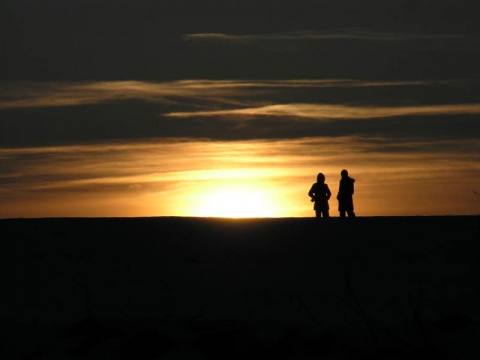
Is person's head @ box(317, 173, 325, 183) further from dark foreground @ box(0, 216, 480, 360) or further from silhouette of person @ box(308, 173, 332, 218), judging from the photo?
dark foreground @ box(0, 216, 480, 360)

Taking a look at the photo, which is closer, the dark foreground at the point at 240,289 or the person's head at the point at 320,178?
the dark foreground at the point at 240,289

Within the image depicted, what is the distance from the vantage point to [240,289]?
38.2 ft

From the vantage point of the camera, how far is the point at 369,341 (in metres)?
8.14

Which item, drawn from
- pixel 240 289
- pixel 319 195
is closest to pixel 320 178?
pixel 319 195

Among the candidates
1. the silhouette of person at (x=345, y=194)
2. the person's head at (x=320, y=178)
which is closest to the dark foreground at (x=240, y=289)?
the silhouette of person at (x=345, y=194)

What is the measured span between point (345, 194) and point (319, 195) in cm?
56

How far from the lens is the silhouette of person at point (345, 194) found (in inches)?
876

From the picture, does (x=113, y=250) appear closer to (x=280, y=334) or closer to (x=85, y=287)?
(x=85, y=287)

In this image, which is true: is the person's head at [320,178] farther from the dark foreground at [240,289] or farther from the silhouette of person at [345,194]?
the dark foreground at [240,289]

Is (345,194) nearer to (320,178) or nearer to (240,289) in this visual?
(320,178)

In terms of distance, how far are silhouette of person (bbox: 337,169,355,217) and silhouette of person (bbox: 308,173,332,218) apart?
0.99ft

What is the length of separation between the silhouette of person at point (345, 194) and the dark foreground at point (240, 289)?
10.7 ft

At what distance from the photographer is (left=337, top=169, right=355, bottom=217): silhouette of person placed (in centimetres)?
2225

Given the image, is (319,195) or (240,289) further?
(319,195)
